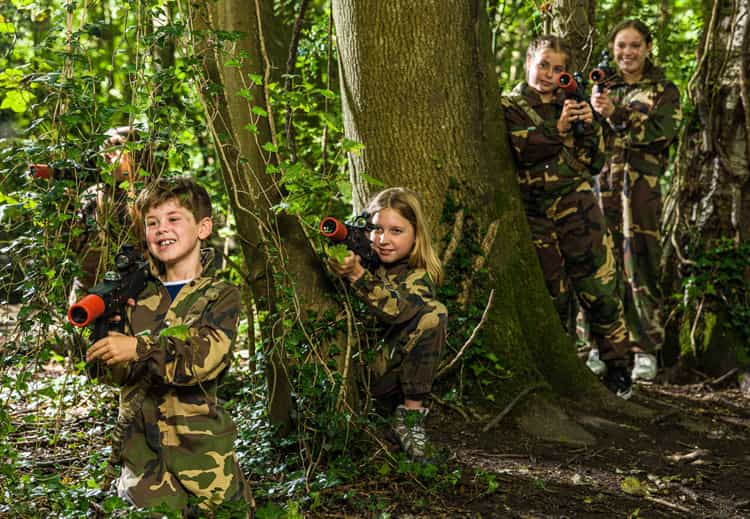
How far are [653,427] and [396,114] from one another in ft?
7.80

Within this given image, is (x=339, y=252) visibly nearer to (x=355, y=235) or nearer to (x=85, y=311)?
(x=355, y=235)

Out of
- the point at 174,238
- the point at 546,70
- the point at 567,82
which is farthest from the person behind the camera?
the point at 546,70

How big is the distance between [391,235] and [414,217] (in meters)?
0.15

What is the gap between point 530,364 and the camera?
470cm

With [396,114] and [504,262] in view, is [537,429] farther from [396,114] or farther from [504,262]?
[396,114]

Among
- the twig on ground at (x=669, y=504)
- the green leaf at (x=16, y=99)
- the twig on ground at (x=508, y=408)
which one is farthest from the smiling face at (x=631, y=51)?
the green leaf at (x=16, y=99)

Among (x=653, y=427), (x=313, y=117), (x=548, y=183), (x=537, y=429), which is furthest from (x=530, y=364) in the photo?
(x=313, y=117)

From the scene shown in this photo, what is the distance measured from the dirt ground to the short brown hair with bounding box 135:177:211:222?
4.84 ft

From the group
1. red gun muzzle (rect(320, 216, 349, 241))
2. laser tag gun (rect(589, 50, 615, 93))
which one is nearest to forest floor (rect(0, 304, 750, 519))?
red gun muzzle (rect(320, 216, 349, 241))

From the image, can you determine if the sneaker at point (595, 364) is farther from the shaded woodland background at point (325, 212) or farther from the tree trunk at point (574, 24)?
the tree trunk at point (574, 24)

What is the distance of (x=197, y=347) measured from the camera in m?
2.77

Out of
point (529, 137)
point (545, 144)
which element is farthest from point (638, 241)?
point (529, 137)

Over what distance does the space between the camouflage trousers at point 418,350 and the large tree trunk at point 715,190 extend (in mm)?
3294

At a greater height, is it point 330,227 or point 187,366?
point 330,227
